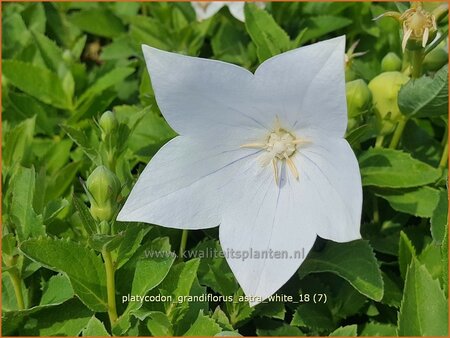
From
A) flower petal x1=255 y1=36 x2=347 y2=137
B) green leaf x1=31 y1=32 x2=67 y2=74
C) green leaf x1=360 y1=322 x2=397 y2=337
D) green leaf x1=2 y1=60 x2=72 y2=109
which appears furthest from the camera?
green leaf x1=31 y1=32 x2=67 y2=74

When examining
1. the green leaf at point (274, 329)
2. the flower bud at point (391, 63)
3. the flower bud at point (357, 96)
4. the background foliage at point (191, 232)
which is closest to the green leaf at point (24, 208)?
the background foliage at point (191, 232)

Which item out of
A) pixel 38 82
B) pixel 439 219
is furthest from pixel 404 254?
pixel 38 82

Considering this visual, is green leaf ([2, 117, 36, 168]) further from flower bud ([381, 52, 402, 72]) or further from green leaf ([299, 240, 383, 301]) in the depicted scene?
flower bud ([381, 52, 402, 72])

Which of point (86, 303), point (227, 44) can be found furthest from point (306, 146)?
point (227, 44)

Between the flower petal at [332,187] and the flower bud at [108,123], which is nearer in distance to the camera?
the flower petal at [332,187]

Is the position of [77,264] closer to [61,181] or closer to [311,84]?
[61,181]

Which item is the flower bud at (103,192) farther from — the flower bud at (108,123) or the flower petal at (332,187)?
the flower petal at (332,187)

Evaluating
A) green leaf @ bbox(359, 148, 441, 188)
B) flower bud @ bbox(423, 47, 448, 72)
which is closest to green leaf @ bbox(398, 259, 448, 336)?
green leaf @ bbox(359, 148, 441, 188)
